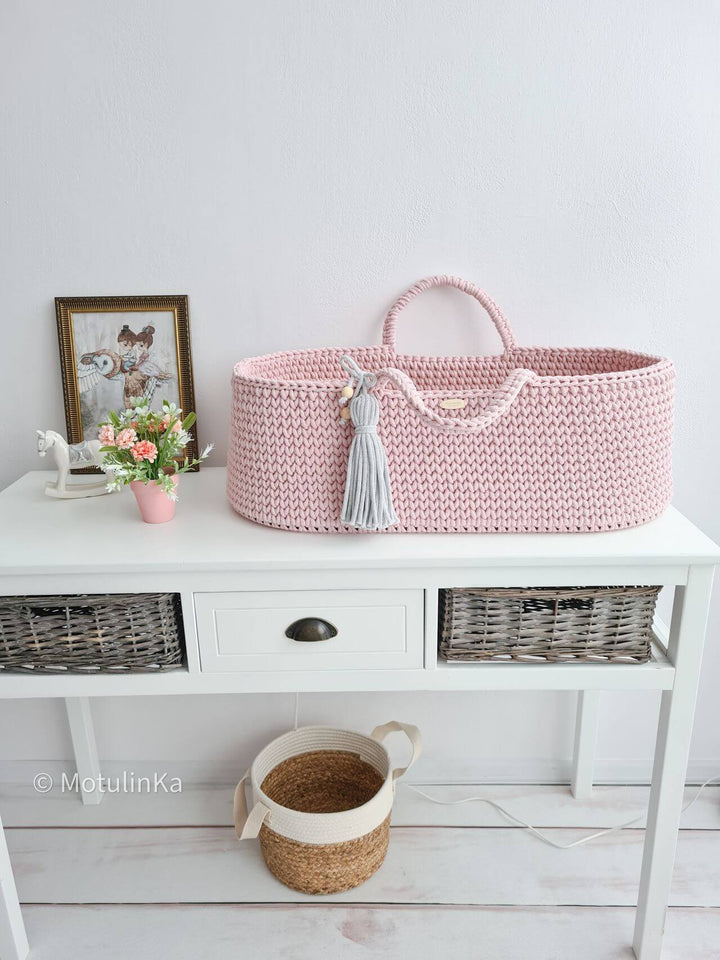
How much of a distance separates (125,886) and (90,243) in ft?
3.74

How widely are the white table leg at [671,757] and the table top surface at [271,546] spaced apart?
7cm

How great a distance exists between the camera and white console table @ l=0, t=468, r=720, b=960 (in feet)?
3.18

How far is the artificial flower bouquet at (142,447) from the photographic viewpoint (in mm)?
1039

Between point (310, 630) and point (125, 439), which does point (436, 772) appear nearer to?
point (310, 630)

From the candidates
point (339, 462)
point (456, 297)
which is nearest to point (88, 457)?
point (339, 462)

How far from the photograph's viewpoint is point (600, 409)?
98 cm

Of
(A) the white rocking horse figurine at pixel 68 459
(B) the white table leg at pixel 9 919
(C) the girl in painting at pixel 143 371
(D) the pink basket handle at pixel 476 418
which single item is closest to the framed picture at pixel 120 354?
(C) the girl in painting at pixel 143 371

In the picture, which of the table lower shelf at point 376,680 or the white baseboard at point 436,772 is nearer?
the table lower shelf at point 376,680

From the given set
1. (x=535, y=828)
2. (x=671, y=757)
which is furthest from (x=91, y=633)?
(x=535, y=828)

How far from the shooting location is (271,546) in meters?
1.00

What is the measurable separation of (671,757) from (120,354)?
3.61ft

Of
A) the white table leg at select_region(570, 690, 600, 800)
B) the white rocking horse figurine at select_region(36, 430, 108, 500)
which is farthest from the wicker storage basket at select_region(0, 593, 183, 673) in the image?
the white table leg at select_region(570, 690, 600, 800)

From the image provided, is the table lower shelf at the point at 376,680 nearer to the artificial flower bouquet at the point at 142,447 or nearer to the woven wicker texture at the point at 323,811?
the artificial flower bouquet at the point at 142,447

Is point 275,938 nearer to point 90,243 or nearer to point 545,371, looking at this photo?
point 545,371
